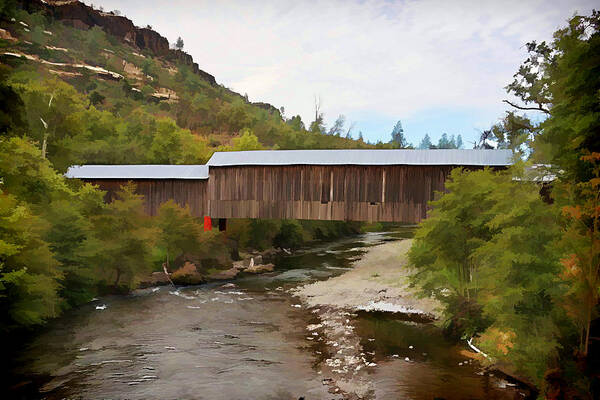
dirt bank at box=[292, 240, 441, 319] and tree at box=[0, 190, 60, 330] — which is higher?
tree at box=[0, 190, 60, 330]

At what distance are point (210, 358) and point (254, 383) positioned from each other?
1850 millimetres

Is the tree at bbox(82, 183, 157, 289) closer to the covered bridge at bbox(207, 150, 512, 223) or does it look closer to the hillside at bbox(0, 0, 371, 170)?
the hillside at bbox(0, 0, 371, 170)

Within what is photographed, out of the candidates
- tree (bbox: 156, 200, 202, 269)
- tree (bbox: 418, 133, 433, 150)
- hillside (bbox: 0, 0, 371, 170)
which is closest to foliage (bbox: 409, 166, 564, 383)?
hillside (bbox: 0, 0, 371, 170)

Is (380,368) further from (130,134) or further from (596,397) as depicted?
(130,134)

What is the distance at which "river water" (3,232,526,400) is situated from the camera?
866 centimetres

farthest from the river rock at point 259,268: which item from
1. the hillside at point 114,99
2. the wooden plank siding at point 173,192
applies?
the hillside at point 114,99

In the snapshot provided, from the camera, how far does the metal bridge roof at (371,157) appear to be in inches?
746

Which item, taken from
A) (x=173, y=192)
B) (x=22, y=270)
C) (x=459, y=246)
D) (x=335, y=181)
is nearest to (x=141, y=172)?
(x=173, y=192)

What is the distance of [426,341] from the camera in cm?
1162

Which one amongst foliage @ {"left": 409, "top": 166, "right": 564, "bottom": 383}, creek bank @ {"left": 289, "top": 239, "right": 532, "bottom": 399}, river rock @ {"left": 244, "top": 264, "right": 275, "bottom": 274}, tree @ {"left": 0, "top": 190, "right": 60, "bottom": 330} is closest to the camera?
foliage @ {"left": 409, "top": 166, "right": 564, "bottom": 383}

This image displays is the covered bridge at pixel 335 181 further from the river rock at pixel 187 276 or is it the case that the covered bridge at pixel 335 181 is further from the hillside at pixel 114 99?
the hillside at pixel 114 99

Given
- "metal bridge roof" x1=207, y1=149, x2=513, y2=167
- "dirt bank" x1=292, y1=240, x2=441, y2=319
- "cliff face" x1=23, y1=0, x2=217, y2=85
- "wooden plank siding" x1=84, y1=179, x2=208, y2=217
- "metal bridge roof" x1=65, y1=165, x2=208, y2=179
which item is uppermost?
"cliff face" x1=23, y1=0, x2=217, y2=85

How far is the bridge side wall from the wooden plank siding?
0.48 meters

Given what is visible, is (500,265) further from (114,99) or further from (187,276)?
(114,99)
